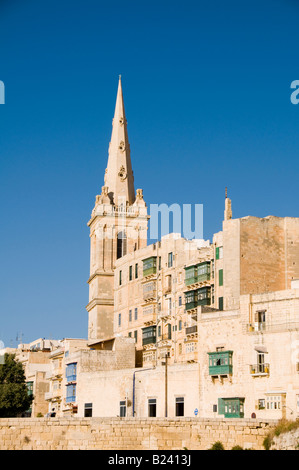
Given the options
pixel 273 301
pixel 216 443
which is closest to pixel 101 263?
pixel 273 301

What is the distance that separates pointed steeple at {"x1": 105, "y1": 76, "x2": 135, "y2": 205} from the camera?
85181mm

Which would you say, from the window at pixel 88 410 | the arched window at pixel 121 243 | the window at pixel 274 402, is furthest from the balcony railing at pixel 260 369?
the arched window at pixel 121 243

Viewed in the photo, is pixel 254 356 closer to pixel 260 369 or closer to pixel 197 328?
pixel 260 369

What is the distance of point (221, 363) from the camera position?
Answer: 47.5 m

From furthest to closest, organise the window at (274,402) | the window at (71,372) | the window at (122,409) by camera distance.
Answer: the window at (71,372)
the window at (122,409)
the window at (274,402)

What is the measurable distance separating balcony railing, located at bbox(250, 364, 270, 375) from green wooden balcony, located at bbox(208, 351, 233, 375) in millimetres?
1550

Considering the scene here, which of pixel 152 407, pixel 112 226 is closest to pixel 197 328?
pixel 152 407

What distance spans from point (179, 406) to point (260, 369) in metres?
7.50

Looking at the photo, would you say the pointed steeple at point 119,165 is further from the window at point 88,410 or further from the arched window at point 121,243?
the window at point 88,410

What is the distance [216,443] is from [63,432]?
8.43 meters

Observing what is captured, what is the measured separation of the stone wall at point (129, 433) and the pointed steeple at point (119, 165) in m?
42.2

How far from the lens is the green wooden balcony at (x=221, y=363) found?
154 feet

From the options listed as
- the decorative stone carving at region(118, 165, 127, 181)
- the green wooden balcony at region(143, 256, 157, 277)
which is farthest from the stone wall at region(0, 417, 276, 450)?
the decorative stone carving at region(118, 165, 127, 181)
